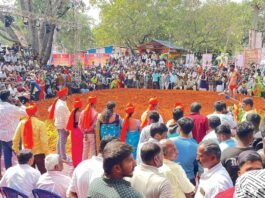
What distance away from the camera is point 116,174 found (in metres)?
2.84

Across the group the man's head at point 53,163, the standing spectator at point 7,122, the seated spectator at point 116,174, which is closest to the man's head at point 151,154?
the seated spectator at point 116,174

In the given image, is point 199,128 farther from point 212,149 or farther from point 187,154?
point 212,149

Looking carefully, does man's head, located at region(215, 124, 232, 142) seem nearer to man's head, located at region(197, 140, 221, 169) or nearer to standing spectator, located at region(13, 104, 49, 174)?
man's head, located at region(197, 140, 221, 169)

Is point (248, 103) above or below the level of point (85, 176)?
above

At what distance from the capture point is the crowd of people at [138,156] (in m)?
2.86

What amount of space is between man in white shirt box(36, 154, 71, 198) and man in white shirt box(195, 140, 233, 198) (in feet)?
5.03

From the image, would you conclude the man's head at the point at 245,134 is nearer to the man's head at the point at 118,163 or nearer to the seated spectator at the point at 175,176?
the seated spectator at the point at 175,176

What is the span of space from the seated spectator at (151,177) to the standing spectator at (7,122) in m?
4.51

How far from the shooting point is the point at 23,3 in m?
29.7

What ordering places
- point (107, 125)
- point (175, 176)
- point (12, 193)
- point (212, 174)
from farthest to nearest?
point (107, 125)
point (12, 193)
point (175, 176)
point (212, 174)

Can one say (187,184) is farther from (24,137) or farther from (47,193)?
(24,137)

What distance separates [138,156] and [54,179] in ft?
3.79

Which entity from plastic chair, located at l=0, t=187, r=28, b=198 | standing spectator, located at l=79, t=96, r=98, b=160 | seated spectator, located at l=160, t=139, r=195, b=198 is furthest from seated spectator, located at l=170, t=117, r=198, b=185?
standing spectator, located at l=79, t=96, r=98, b=160

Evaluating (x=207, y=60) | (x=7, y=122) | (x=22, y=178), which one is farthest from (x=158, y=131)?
(x=207, y=60)
